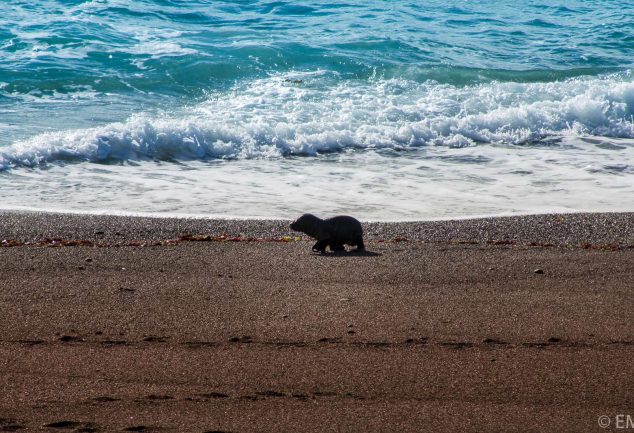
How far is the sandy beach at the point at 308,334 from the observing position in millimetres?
3531

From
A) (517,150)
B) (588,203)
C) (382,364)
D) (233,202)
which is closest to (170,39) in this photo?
(517,150)

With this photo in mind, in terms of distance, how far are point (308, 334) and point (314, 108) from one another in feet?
32.6

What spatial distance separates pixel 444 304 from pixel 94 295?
7.09 ft

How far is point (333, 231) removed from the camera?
264 inches

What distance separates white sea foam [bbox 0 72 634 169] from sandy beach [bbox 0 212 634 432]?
426 centimetres

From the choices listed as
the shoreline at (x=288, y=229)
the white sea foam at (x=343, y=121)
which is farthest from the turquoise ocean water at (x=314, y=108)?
the shoreline at (x=288, y=229)

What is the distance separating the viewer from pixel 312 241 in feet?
24.0

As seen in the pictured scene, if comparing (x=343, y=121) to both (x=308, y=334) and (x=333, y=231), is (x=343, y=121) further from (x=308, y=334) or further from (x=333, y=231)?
(x=308, y=334)

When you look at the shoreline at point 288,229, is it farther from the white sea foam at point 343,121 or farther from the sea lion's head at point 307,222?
the white sea foam at point 343,121

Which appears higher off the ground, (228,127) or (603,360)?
(603,360)

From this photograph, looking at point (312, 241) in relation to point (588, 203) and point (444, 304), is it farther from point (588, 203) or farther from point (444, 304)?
point (588, 203)

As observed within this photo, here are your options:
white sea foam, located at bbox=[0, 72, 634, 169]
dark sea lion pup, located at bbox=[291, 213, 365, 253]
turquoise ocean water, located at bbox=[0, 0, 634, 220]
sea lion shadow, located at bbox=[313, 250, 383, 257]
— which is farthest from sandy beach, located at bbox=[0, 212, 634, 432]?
white sea foam, located at bbox=[0, 72, 634, 169]

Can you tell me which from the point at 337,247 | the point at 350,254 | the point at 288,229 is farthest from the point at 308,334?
the point at 288,229

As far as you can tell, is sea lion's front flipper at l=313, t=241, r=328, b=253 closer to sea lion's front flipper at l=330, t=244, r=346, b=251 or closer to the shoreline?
sea lion's front flipper at l=330, t=244, r=346, b=251
